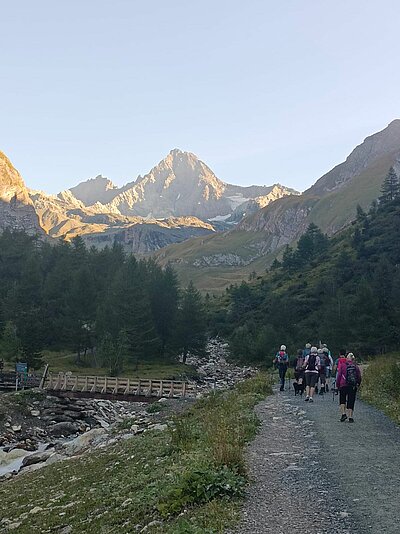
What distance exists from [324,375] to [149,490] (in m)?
20.4

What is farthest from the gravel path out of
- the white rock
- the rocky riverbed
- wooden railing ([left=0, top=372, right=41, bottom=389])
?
wooden railing ([left=0, top=372, right=41, bottom=389])

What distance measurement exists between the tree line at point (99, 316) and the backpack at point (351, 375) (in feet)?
153

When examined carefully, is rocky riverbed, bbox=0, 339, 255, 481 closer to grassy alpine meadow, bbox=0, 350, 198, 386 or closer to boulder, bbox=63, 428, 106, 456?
boulder, bbox=63, 428, 106, 456

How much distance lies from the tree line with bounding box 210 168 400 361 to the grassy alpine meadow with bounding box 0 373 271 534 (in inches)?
2067

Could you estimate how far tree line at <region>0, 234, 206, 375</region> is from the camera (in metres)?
68.6

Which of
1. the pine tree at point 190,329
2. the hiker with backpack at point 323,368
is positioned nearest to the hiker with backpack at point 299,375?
the hiker with backpack at point 323,368

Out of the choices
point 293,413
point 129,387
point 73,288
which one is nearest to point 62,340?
point 73,288

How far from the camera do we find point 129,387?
45938 millimetres

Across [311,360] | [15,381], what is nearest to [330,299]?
[15,381]

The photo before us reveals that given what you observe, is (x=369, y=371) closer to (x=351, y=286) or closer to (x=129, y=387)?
(x=129, y=387)

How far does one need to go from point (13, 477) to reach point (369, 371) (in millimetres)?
21628

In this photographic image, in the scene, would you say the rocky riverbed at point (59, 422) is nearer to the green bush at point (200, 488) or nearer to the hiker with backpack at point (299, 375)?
the hiker with backpack at point (299, 375)

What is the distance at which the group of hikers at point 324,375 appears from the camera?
59.0 ft

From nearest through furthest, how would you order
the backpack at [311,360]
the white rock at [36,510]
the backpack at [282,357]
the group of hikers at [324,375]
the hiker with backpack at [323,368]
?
1. the white rock at [36,510]
2. the group of hikers at [324,375]
3. the backpack at [311,360]
4. the hiker with backpack at [323,368]
5. the backpack at [282,357]
